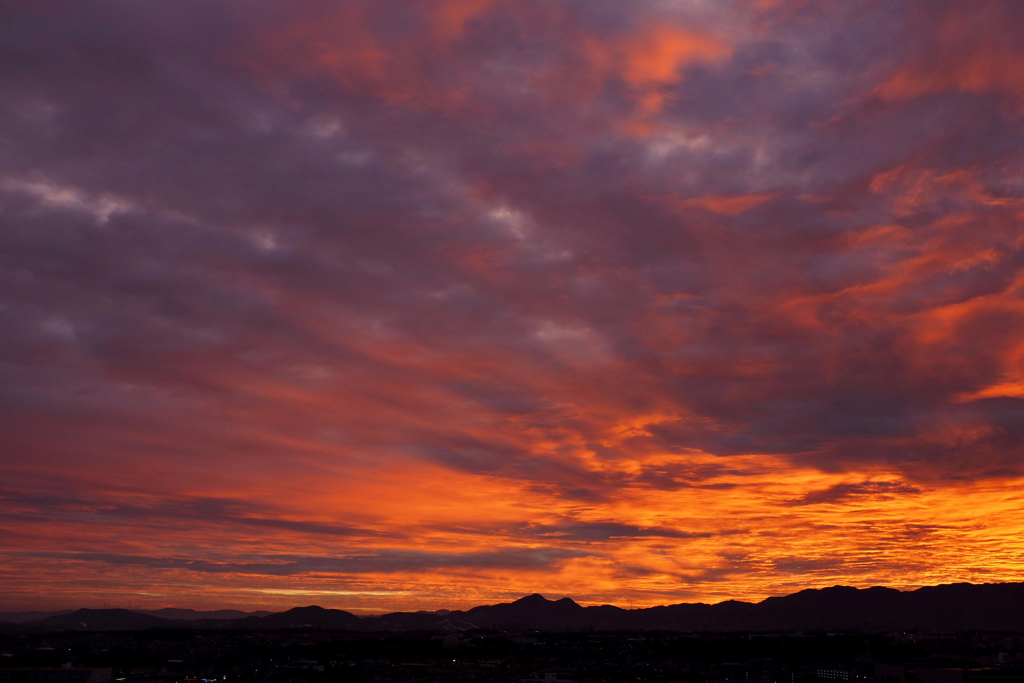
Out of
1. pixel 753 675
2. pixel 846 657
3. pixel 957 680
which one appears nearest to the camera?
pixel 957 680

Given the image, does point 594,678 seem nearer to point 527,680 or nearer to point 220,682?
point 527,680

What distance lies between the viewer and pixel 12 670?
13475cm

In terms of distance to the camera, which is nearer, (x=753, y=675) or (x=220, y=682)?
(x=220, y=682)

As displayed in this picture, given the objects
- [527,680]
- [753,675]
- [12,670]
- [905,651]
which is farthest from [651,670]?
[12,670]

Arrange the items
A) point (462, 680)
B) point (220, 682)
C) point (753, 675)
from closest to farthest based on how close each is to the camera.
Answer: point (220, 682)
point (462, 680)
point (753, 675)

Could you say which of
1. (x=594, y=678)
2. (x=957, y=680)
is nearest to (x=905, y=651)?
(x=594, y=678)

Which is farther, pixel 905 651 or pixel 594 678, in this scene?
pixel 905 651

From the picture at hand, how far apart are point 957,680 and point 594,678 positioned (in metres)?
72.4

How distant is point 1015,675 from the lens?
320ft

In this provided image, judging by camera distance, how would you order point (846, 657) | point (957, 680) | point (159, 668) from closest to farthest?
point (957, 680)
point (159, 668)
point (846, 657)

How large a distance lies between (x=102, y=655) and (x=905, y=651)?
Result: 713 ft

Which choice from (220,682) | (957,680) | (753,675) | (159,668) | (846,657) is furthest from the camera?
(846,657)

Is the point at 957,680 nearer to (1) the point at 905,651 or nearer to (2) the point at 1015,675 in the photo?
(2) the point at 1015,675

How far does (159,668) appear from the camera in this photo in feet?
543
